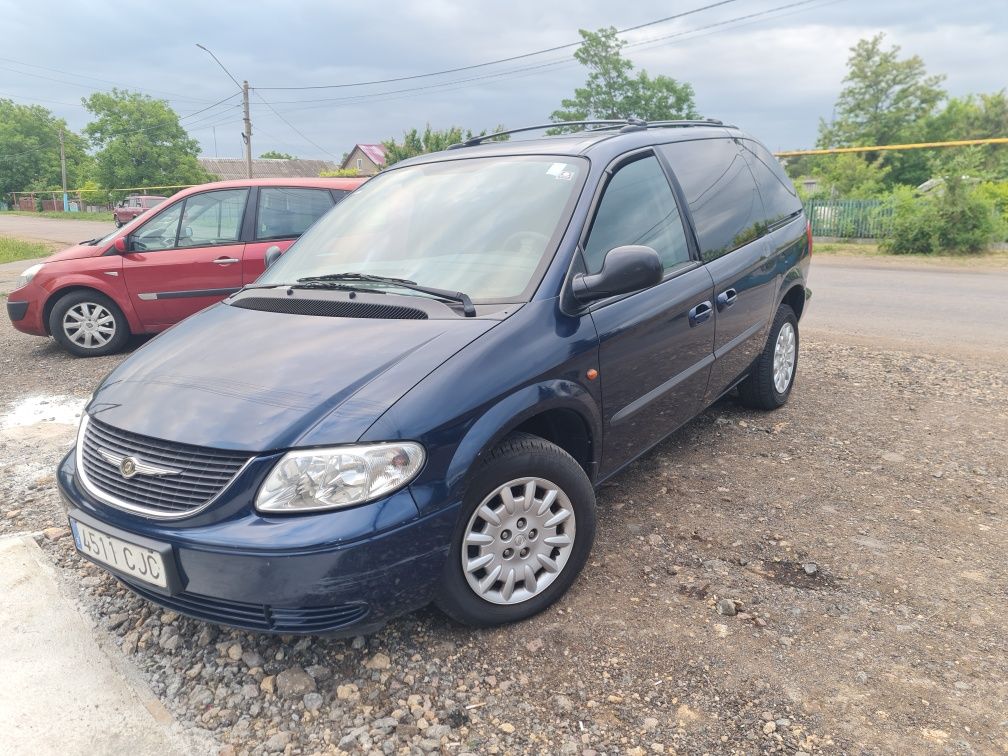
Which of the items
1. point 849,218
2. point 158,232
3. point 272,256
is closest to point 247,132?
point 849,218

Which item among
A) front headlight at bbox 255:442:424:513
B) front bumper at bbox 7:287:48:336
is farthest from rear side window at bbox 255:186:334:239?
front headlight at bbox 255:442:424:513

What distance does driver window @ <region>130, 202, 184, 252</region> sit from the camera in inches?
278

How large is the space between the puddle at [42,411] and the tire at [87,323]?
150 cm

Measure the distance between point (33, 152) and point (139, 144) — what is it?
82.1 feet

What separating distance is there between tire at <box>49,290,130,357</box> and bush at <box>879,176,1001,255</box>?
15.9m

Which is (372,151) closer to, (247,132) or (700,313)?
(247,132)

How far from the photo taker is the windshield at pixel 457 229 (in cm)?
296

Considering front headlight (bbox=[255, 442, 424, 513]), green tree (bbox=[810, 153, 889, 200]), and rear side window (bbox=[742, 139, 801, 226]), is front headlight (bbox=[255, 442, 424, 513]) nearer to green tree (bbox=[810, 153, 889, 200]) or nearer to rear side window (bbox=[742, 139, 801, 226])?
rear side window (bbox=[742, 139, 801, 226])

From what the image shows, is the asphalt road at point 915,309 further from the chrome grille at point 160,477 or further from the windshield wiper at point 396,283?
the chrome grille at point 160,477

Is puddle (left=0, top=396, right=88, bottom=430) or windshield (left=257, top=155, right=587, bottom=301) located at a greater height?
windshield (left=257, top=155, right=587, bottom=301)

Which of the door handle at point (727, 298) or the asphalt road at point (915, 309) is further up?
the door handle at point (727, 298)

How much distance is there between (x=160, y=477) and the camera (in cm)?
228

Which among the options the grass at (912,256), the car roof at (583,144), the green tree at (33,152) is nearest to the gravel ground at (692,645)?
the car roof at (583,144)

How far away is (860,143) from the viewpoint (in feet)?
177
